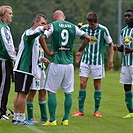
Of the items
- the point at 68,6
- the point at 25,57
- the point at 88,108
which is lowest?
the point at 88,108

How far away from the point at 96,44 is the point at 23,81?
104 inches

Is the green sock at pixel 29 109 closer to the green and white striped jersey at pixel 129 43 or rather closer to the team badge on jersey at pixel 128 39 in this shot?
the green and white striped jersey at pixel 129 43

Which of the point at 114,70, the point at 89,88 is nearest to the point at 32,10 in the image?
the point at 114,70

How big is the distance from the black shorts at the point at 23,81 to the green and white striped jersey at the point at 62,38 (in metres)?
0.57

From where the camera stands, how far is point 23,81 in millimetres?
12164

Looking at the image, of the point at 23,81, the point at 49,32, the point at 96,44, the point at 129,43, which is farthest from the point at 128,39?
the point at 23,81

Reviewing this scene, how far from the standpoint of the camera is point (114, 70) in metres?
32.8

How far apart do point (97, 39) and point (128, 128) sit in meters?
2.88

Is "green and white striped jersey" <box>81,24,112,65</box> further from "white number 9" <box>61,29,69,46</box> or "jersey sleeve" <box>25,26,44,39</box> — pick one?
"jersey sleeve" <box>25,26,44,39</box>

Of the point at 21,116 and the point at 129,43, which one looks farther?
the point at 129,43

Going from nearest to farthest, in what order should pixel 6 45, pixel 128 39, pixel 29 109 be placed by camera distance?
pixel 29 109, pixel 6 45, pixel 128 39

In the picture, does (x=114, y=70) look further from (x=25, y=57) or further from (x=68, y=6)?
(x=68, y=6)

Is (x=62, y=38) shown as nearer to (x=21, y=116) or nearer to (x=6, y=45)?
(x=6, y=45)

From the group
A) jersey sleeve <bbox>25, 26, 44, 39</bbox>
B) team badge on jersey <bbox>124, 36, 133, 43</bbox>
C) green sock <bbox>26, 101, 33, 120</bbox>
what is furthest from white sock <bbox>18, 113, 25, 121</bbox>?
team badge on jersey <bbox>124, 36, 133, 43</bbox>
